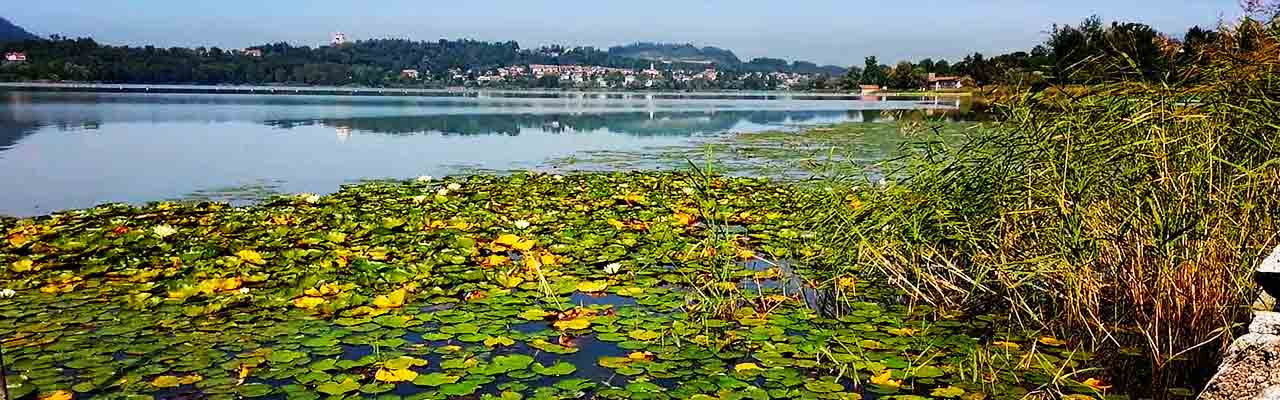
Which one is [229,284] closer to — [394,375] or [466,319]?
[466,319]

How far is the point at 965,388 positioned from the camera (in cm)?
322

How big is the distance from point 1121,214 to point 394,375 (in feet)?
9.65

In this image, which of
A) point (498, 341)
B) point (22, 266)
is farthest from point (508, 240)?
Result: point (22, 266)

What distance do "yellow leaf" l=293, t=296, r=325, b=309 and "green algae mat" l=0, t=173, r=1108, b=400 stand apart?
0.05m

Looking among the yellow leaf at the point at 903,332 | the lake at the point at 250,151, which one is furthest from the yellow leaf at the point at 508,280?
the lake at the point at 250,151

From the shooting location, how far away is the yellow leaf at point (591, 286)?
4.50 meters

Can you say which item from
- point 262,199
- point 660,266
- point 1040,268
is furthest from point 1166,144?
point 262,199

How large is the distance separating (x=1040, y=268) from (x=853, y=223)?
3.56 ft

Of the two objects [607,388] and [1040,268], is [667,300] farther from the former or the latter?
[1040,268]

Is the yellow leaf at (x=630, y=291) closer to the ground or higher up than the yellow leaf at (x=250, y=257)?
closer to the ground

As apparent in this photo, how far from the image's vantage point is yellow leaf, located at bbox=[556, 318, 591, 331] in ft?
12.8

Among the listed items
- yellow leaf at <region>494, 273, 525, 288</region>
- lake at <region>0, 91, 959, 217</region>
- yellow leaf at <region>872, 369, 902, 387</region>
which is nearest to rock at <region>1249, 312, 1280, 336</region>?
yellow leaf at <region>872, 369, 902, 387</region>

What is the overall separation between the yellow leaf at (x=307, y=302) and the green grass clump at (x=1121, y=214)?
242cm

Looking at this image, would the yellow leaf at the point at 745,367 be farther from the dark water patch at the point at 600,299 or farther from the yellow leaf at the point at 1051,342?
the yellow leaf at the point at 1051,342
